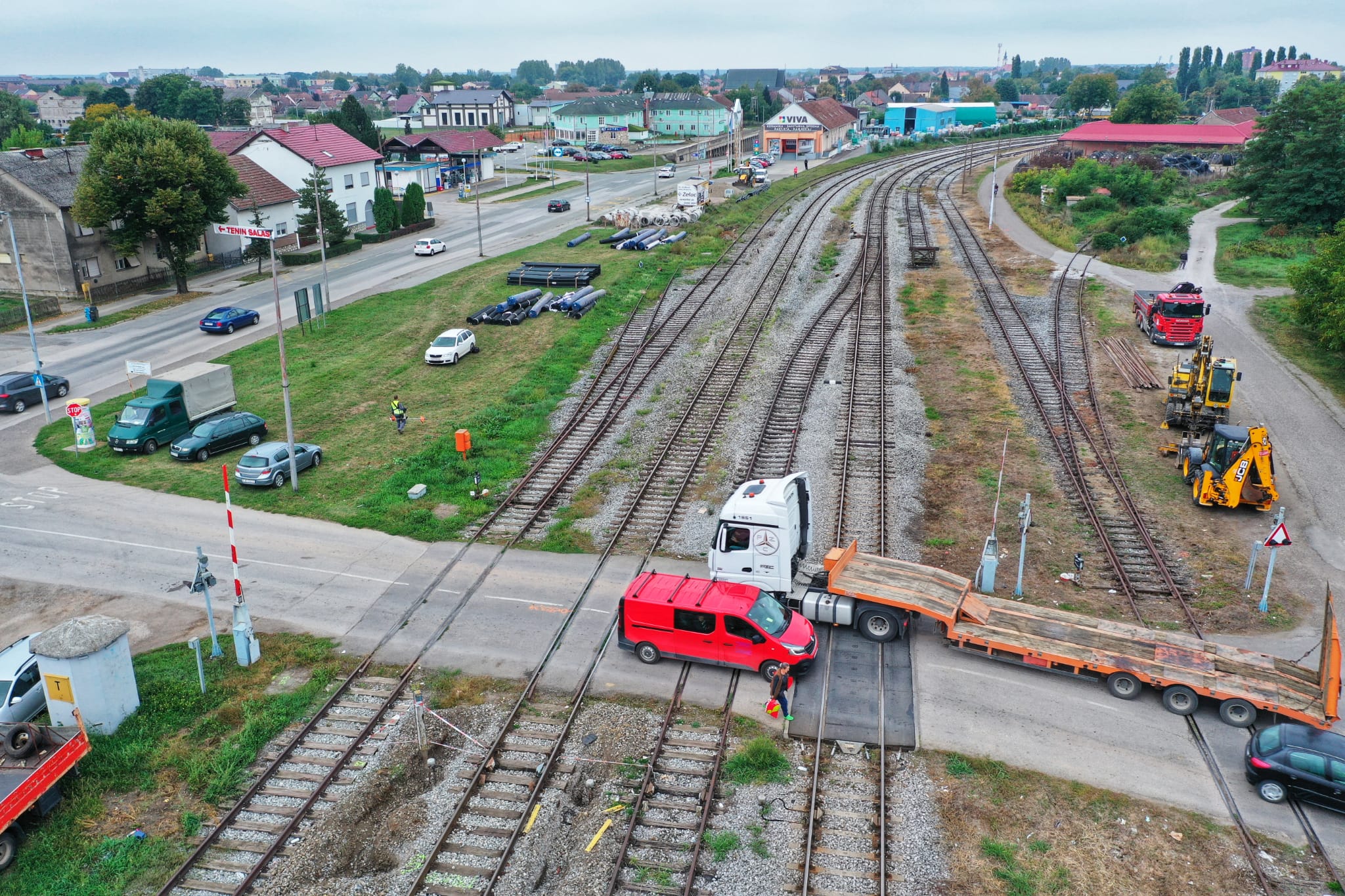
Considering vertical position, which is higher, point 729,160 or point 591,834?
point 729,160

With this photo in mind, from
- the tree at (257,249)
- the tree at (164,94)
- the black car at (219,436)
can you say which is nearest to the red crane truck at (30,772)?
the black car at (219,436)

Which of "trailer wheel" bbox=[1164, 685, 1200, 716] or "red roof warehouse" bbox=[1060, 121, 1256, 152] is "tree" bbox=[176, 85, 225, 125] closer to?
"red roof warehouse" bbox=[1060, 121, 1256, 152]

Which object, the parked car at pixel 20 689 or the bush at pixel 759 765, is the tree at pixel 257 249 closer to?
the parked car at pixel 20 689

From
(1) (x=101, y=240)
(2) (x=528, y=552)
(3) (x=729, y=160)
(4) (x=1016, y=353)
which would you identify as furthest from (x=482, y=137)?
(2) (x=528, y=552)

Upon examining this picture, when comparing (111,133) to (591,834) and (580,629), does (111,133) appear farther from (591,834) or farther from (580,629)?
(591,834)

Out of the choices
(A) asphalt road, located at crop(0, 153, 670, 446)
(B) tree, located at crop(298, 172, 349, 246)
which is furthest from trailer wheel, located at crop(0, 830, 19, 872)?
(B) tree, located at crop(298, 172, 349, 246)

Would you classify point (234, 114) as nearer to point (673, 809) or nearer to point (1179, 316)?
point (1179, 316)
